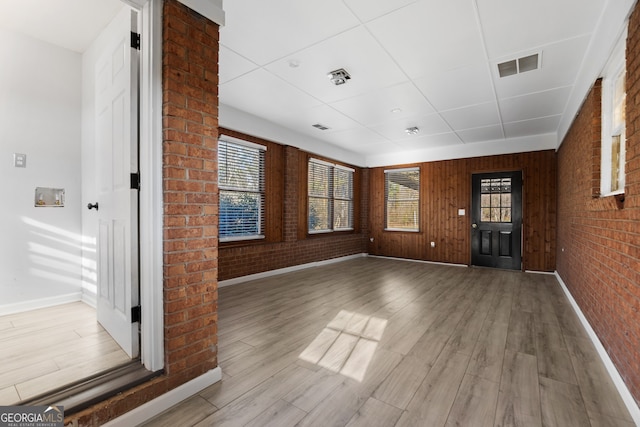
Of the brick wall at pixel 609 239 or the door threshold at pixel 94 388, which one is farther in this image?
the brick wall at pixel 609 239

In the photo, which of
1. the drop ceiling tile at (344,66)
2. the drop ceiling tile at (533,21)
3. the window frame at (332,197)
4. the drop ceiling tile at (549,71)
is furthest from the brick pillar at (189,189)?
the window frame at (332,197)

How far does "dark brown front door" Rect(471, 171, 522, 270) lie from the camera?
19.4ft

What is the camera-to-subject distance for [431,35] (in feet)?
8.59

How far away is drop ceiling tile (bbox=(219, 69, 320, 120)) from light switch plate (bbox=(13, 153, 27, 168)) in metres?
2.18

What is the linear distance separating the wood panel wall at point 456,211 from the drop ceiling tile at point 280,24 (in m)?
5.04

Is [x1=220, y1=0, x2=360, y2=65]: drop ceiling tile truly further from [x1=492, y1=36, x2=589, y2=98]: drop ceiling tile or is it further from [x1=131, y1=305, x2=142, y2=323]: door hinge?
[x1=131, y1=305, x2=142, y2=323]: door hinge

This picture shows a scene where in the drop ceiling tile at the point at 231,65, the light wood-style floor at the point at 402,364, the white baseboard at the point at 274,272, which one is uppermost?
the drop ceiling tile at the point at 231,65

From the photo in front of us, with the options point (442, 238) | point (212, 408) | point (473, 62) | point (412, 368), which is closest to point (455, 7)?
point (473, 62)

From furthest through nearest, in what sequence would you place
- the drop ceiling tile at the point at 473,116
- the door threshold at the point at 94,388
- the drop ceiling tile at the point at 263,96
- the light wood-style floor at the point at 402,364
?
the drop ceiling tile at the point at 473,116
the drop ceiling tile at the point at 263,96
the light wood-style floor at the point at 402,364
the door threshold at the point at 94,388

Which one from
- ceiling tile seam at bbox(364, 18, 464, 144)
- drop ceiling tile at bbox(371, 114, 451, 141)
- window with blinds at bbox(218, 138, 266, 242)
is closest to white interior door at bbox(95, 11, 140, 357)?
ceiling tile seam at bbox(364, 18, 464, 144)

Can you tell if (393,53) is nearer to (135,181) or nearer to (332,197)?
(135,181)

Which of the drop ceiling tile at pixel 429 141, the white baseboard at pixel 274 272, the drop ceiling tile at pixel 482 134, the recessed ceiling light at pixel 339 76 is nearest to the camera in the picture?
the recessed ceiling light at pixel 339 76

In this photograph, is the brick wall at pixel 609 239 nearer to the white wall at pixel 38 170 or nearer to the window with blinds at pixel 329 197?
the window with blinds at pixel 329 197

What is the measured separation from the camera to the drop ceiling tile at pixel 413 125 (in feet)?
15.8
